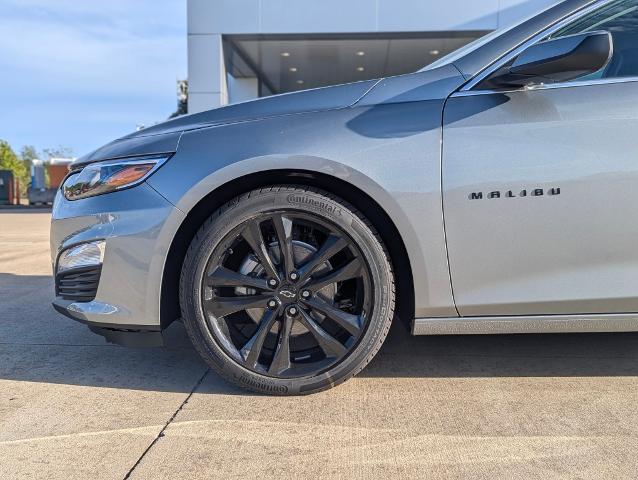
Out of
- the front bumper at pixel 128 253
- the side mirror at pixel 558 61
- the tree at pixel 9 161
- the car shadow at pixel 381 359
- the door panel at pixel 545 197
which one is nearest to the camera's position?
the side mirror at pixel 558 61

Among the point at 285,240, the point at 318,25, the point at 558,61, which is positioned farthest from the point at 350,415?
the point at 318,25

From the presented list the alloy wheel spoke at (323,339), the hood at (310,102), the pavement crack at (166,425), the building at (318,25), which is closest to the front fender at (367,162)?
the hood at (310,102)

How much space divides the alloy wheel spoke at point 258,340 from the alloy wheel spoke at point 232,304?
0.06 meters

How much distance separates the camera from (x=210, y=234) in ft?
7.13

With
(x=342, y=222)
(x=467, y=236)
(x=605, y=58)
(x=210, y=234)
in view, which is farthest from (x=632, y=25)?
(x=210, y=234)

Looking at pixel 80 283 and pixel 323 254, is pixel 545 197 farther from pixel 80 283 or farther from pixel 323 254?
pixel 80 283

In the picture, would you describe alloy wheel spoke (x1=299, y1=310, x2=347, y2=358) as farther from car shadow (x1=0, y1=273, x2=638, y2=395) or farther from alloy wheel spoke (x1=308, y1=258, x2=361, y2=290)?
car shadow (x1=0, y1=273, x2=638, y2=395)

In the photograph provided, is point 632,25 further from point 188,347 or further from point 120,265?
point 188,347

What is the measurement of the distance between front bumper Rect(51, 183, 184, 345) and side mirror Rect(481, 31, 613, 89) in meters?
1.47

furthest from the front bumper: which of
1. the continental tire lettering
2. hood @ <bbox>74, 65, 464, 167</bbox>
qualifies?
the continental tire lettering

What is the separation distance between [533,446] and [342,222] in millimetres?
1096

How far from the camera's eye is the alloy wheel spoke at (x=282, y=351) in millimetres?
2213

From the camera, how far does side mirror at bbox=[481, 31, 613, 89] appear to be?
1.92m

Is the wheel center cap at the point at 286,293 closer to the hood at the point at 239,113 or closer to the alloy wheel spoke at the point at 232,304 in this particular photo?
the alloy wheel spoke at the point at 232,304
